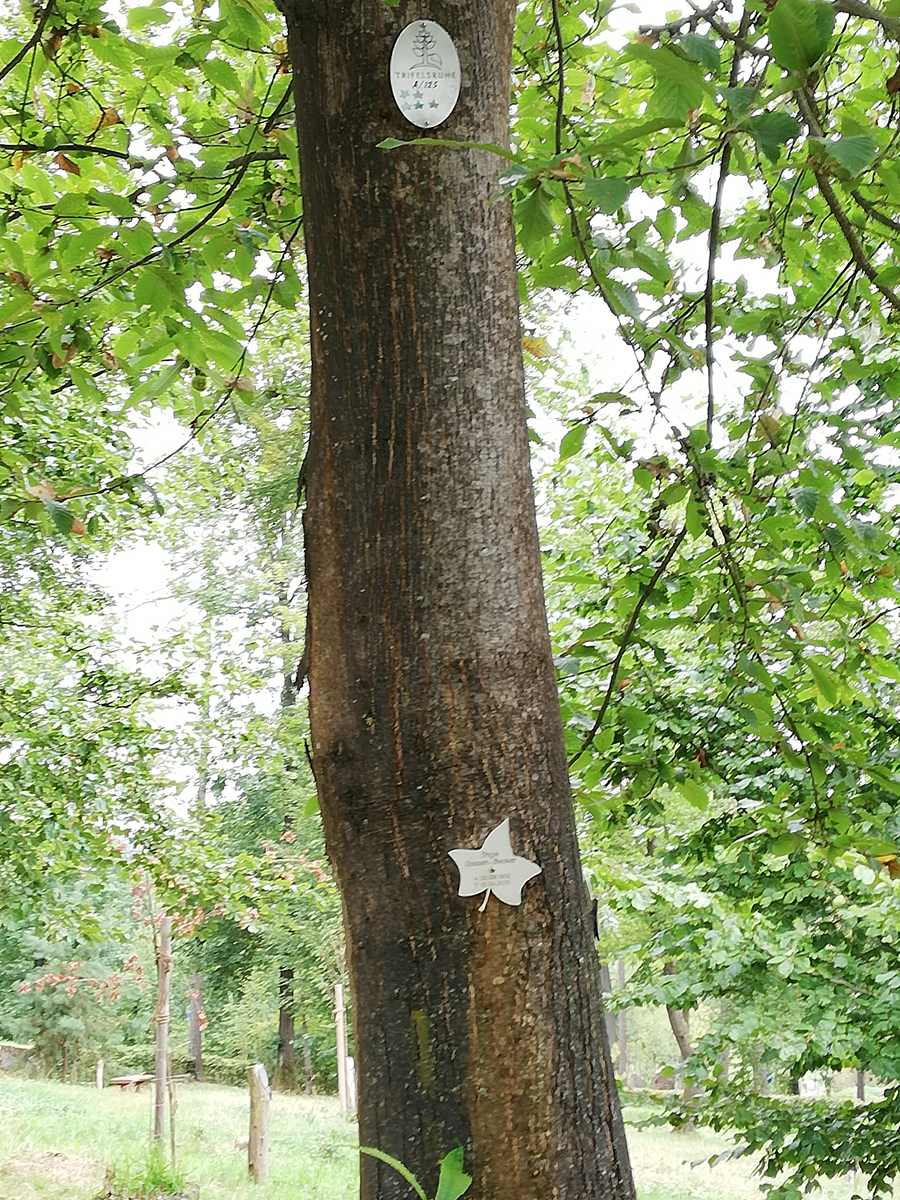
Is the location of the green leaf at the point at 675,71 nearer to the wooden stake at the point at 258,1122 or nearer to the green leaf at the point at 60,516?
the green leaf at the point at 60,516

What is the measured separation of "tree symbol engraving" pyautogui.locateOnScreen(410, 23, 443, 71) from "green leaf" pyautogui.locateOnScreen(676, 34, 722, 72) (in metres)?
0.20

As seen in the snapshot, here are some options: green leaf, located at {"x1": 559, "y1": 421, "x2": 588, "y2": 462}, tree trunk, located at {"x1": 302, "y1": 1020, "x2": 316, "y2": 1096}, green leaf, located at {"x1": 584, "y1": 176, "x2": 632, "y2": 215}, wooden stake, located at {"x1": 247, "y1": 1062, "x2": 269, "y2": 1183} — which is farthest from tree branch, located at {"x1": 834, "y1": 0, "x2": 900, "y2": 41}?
tree trunk, located at {"x1": 302, "y1": 1020, "x2": 316, "y2": 1096}

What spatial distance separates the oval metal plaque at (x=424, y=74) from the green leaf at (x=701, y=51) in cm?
19

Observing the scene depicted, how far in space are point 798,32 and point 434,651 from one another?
0.49m

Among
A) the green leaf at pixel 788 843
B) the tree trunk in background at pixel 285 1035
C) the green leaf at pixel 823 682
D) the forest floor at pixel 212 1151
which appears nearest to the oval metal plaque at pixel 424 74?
the green leaf at pixel 823 682

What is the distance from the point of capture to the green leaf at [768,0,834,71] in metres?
0.71

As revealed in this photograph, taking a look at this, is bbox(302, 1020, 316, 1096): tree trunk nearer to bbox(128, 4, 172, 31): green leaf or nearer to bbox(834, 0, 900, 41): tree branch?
bbox(128, 4, 172, 31): green leaf

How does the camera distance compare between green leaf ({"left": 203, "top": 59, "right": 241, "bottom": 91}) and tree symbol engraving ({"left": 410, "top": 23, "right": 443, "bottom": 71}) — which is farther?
green leaf ({"left": 203, "top": 59, "right": 241, "bottom": 91})

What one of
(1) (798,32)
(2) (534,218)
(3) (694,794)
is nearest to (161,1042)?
(3) (694,794)

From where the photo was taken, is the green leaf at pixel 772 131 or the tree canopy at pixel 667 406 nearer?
the green leaf at pixel 772 131

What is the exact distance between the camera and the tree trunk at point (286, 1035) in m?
11.0

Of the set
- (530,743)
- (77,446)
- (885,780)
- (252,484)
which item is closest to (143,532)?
(77,446)

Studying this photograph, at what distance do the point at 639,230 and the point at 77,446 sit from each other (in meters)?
3.16

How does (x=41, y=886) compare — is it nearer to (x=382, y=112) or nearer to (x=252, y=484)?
(x=382, y=112)
